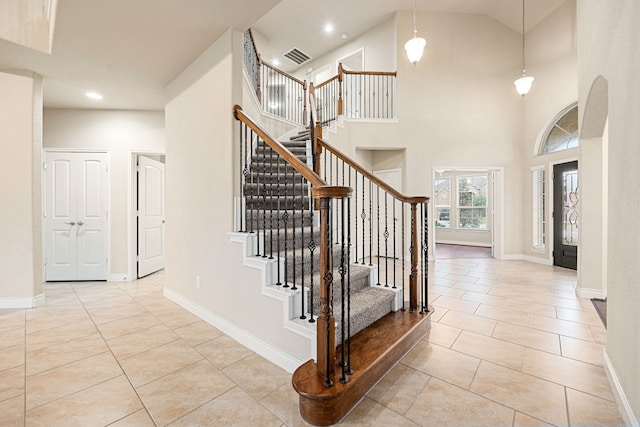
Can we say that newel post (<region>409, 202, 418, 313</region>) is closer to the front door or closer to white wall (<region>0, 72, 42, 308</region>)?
white wall (<region>0, 72, 42, 308</region>)

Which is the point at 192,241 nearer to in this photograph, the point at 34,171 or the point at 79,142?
the point at 34,171

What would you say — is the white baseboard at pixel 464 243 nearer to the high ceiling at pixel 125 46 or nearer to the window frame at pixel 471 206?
the window frame at pixel 471 206

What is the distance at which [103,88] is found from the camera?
384 cm

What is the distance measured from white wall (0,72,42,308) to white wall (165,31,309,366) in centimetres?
159

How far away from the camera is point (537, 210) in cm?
605

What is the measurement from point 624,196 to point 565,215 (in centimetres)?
479

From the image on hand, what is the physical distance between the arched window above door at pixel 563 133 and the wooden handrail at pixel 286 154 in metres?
5.68

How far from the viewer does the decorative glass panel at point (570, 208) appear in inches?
207

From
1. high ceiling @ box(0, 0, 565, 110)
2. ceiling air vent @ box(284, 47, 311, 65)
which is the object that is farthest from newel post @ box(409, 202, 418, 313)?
ceiling air vent @ box(284, 47, 311, 65)

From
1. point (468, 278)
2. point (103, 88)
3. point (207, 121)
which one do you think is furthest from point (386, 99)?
point (103, 88)

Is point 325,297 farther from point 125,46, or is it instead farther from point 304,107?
point 304,107

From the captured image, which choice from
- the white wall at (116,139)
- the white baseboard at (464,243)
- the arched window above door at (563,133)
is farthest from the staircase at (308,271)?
the white baseboard at (464,243)

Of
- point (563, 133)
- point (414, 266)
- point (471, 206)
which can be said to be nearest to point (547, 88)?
point (563, 133)

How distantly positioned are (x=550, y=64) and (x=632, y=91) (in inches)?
216
